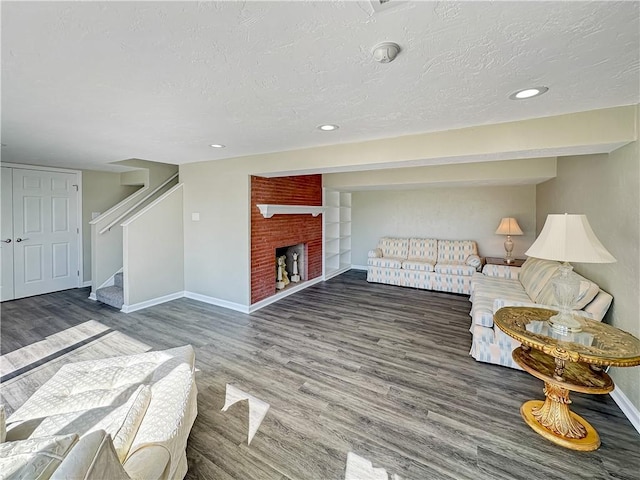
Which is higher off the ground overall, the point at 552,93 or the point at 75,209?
the point at 552,93

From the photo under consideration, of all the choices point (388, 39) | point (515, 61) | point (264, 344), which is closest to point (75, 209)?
point (264, 344)

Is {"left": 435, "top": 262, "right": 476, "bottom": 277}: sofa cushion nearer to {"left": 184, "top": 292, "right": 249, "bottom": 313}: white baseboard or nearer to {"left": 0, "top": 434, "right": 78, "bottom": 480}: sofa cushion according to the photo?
{"left": 184, "top": 292, "right": 249, "bottom": 313}: white baseboard

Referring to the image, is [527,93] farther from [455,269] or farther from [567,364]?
[455,269]

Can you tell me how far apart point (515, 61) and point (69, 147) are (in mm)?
4416

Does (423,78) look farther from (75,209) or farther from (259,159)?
(75,209)

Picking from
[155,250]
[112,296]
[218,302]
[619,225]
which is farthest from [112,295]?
[619,225]

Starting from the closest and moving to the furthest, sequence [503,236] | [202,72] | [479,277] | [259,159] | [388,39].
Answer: [388,39], [202,72], [259,159], [479,277], [503,236]

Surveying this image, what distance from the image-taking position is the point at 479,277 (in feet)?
14.1

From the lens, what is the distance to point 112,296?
Result: 431 centimetres

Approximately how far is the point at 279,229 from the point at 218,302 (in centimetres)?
148

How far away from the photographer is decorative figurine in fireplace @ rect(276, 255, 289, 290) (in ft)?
16.7

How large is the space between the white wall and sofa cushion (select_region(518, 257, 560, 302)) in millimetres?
1896

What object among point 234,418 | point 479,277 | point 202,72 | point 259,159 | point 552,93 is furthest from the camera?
point 479,277

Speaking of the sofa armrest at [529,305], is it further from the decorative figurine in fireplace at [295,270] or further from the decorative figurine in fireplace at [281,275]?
the decorative figurine in fireplace at [295,270]
